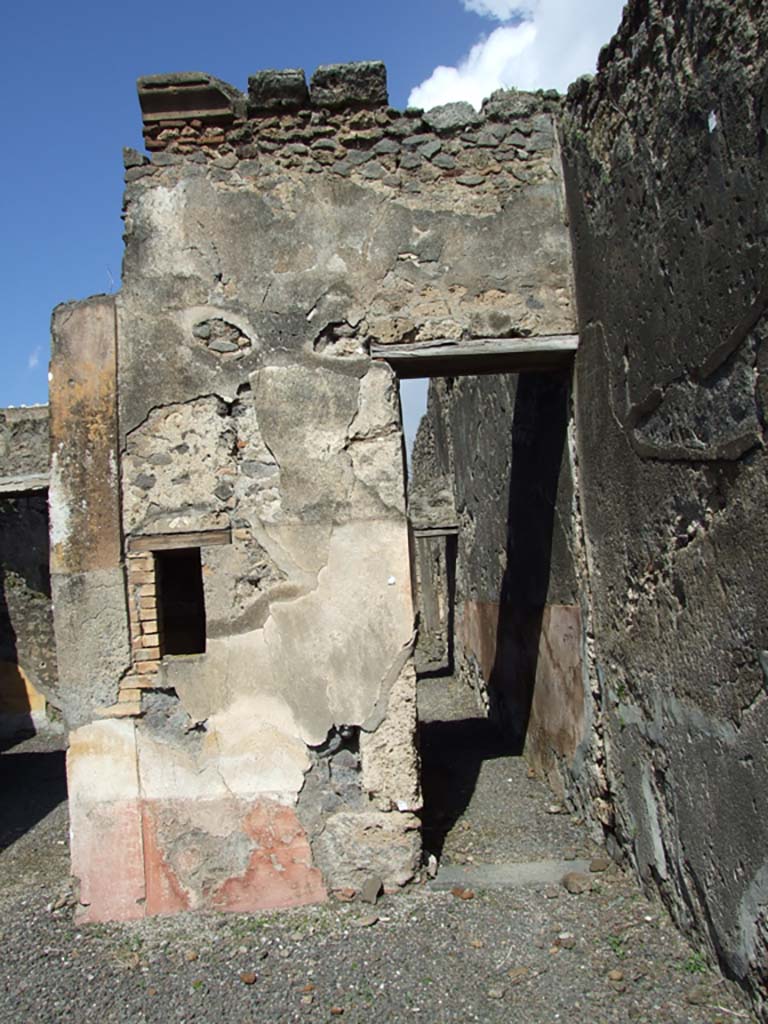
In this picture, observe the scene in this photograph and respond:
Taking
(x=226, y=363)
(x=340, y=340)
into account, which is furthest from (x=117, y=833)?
(x=340, y=340)

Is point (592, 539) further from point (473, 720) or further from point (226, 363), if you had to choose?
point (473, 720)

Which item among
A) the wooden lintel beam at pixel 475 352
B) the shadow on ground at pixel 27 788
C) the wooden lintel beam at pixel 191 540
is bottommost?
the shadow on ground at pixel 27 788

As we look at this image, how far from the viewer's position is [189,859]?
12.8 feet

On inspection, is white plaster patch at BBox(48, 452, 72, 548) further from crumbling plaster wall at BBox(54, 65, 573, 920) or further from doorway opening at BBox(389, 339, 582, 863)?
doorway opening at BBox(389, 339, 582, 863)

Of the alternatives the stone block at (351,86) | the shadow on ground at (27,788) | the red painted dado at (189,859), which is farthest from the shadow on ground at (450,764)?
the stone block at (351,86)

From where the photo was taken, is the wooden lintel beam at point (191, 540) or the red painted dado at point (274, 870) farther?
the wooden lintel beam at point (191, 540)

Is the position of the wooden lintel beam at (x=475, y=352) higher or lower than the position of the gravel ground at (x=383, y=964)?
higher

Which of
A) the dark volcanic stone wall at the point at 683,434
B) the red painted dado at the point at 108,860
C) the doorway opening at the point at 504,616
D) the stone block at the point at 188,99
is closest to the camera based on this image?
the dark volcanic stone wall at the point at 683,434

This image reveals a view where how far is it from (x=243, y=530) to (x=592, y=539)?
5.87 feet

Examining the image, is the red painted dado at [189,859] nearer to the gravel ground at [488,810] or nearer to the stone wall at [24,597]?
the gravel ground at [488,810]

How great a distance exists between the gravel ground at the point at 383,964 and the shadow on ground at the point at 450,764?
2.44 ft

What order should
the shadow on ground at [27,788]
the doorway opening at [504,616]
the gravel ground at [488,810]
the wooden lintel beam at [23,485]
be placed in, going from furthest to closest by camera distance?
1. the wooden lintel beam at [23,485]
2. the shadow on ground at [27,788]
3. the doorway opening at [504,616]
4. the gravel ground at [488,810]

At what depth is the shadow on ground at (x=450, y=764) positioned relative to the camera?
4.63m

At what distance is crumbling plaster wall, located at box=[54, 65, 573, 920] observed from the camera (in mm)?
3914
